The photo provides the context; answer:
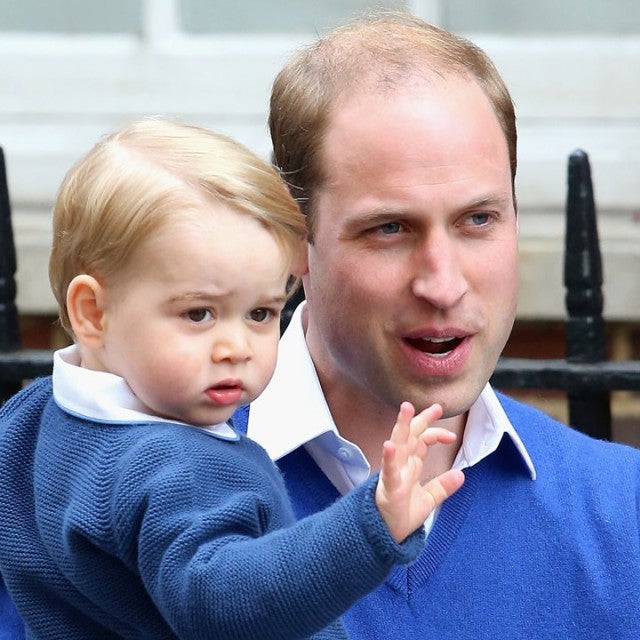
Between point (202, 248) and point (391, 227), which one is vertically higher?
point (202, 248)

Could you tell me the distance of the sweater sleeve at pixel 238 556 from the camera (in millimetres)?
1903

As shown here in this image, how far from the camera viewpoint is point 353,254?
2666 millimetres

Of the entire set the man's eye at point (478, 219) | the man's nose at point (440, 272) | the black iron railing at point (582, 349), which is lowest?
the black iron railing at point (582, 349)

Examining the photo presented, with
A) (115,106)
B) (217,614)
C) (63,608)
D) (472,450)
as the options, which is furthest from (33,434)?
(115,106)

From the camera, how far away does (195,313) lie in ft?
6.86

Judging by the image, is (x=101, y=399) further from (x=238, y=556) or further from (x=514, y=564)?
(x=514, y=564)

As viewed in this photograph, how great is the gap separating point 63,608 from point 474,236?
3.17 ft

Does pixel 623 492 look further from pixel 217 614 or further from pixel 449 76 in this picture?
pixel 217 614

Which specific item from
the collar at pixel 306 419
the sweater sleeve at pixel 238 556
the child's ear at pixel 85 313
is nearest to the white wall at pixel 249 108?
the collar at pixel 306 419

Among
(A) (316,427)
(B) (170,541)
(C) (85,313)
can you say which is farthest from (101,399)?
(A) (316,427)

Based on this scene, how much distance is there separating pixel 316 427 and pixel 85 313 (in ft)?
2.15

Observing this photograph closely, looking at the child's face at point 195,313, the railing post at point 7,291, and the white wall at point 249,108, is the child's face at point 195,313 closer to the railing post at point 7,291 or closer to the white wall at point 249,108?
the railing post at point 7,291

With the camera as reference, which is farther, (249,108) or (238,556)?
(249,108)

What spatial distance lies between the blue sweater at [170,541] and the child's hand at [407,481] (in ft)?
0.07
